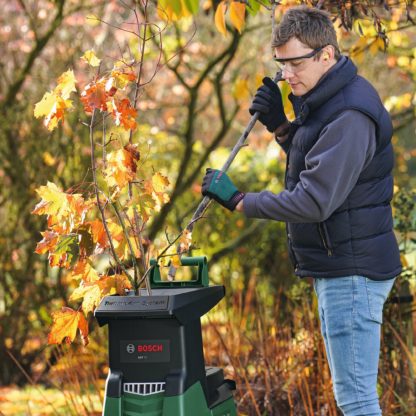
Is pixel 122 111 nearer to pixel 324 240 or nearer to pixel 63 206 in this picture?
pixel 63 206

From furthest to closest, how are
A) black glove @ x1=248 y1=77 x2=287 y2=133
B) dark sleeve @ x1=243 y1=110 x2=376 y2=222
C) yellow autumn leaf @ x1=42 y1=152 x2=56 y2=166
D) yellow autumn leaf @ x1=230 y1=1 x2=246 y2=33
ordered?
yellow autumn leaf @ x1=42 y1=152 x2=56 y2=166 → yellow autumn leaf @ x1=230 y1=1 x2=246 y2=33 → black glove @ x1=248 y1=77 x2=287 y2=133 → dark sleeve @ x1=243 y1=110 x2=376 y2=222

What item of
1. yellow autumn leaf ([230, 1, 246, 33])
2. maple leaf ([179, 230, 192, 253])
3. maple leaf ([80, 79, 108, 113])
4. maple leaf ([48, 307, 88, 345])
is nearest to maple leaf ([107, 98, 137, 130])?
maple leaf ([80, 79, 108, 113])

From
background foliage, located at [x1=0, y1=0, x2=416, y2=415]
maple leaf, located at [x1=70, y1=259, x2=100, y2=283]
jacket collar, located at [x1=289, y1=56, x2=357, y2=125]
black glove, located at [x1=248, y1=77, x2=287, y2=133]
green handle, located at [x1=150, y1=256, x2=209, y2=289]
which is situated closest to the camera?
jacket collar, located at [x1=289, y1=56, x2=357, y2=125]

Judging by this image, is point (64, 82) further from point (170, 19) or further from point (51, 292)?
point (51, 292)

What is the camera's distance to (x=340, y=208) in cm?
266

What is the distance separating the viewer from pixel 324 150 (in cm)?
256

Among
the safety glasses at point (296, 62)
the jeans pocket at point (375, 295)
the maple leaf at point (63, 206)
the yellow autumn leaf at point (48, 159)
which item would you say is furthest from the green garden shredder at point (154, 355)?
the yellow autumn leaf at point (48, 159)

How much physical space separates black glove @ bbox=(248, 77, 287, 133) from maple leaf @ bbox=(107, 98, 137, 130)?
50 centimetres

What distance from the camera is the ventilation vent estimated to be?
2.60m

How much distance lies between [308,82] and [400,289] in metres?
1.44

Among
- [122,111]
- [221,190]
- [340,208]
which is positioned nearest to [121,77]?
[122,111]

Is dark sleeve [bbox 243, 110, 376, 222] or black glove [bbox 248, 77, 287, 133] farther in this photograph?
black glove [bbox 248, 77, 287, 133]

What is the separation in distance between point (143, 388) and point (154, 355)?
4.3 inches

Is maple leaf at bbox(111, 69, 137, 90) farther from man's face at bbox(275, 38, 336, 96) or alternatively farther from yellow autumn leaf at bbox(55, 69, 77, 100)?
man's face at bbox(275, 38, 336, 96)
